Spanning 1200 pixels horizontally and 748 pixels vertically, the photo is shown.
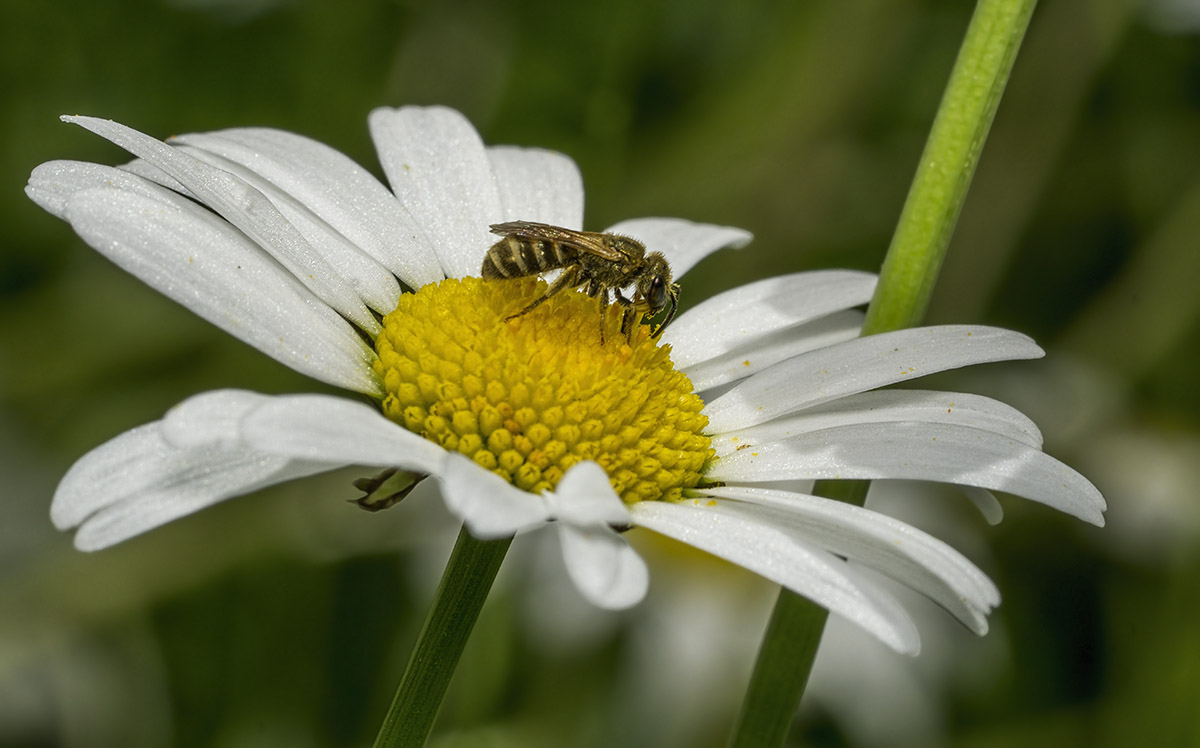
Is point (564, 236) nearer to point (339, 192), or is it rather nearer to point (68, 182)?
point (339, 192)

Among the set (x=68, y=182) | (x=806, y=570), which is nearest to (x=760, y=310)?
(x=806, y=570)

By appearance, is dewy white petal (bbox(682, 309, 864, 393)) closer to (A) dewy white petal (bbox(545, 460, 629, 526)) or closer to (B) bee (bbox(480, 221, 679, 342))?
(B) bee (bbox(480, 221, 679, 342))

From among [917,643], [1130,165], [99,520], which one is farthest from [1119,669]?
[99,520]

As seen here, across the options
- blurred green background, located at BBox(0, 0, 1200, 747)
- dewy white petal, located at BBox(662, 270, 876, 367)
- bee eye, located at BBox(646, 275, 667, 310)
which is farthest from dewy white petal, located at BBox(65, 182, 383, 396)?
blurred green background, located at BBox(0, 0, 1200, 747)

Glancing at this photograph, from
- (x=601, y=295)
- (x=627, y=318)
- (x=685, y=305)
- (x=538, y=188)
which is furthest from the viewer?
(x=685, y=305)

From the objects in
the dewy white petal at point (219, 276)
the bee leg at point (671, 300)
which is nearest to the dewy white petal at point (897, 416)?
the bee leg at point (671, 300)

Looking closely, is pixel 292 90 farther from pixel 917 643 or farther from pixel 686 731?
A: pixel 917 643
